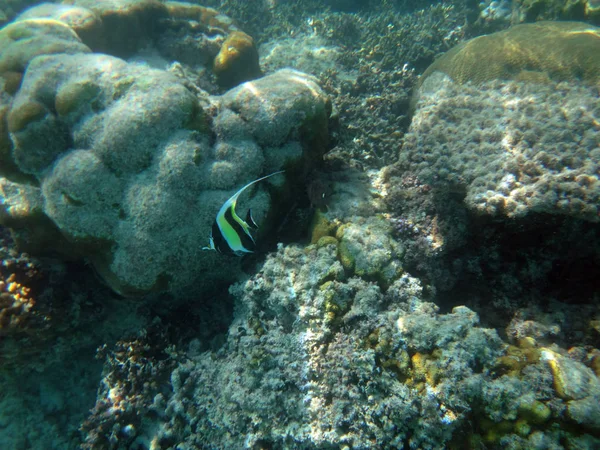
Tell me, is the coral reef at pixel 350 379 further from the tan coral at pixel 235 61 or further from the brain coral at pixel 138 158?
the tan coral at pixel 235 61

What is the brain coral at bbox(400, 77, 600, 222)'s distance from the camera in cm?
320

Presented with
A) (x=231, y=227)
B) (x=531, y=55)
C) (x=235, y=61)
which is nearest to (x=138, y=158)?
(x=231, y=227)

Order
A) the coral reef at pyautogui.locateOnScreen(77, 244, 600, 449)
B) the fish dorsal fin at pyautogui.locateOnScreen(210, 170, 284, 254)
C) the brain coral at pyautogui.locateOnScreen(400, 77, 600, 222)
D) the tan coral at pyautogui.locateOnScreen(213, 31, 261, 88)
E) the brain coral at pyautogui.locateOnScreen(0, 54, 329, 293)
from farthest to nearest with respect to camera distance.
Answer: the tan coral at pyautogui.locateOnScreen(213, 31, 261, 88), the brain coral at pyautogui.locateOnScreen(0, 54, 329, 293), the brain coral at pyautogui.locateOnScreen(400, 77, 600, 222), the coral reef at pyautogui.locateOnScreen(77, 244, 600, 449), the fish dorsal fin at pyautogui.locateOnScreen(210, 170, 284, 254)

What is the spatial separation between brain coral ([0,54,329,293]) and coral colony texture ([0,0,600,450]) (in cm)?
3

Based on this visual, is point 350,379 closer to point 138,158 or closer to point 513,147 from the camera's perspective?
point 513,147

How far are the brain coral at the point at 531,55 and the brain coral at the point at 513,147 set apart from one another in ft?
0.82

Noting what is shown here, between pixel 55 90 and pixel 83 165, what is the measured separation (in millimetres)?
1252

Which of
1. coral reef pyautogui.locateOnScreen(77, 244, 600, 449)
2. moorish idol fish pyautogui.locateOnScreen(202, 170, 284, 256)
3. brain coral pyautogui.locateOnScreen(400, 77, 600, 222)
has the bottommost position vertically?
coral reef pyautogui.locateOnScreen(77, 244, 600, 449)

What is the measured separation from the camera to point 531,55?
4590 millimetres

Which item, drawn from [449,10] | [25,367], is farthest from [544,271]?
[449,10]

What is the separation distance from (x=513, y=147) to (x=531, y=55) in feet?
6.32

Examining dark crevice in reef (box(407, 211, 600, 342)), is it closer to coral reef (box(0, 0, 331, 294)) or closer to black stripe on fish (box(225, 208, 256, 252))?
coral reef (box(0, 0, 331, 294))

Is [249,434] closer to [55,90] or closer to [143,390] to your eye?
[143,390]

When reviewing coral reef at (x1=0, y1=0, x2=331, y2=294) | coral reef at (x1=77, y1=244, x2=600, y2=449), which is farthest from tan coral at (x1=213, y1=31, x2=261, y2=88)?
coral reef at (x1=77, y1=244, x2=600, y2=449)
